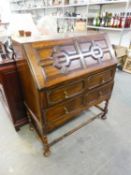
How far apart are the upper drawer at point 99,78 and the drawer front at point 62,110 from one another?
170mm

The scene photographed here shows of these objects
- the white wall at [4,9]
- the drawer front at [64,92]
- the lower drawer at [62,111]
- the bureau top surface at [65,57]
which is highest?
the white wall at [4,9]

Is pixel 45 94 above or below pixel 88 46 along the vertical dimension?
below

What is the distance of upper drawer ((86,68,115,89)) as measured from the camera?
1.30 m

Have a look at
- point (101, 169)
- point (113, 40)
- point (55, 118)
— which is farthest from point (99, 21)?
point (101, 169)

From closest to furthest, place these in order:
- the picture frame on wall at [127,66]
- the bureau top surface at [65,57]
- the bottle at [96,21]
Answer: the bureau top surface at [65,57]
the picture frame on wall at [127,66]
the bottle at [96,21]

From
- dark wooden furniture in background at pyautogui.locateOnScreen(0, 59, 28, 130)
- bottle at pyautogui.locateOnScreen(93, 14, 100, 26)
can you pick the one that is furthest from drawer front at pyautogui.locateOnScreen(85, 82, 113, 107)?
bottle at pyautogui.locateOnScreen(93, 14, 100, 26)

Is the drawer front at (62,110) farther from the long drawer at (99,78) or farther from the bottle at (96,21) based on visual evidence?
the bottle at (96,21)

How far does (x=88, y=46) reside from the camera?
1268mm

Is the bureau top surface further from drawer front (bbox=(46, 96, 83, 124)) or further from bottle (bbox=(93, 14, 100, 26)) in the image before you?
bottle (bbox=(93, 14, 100, 26))

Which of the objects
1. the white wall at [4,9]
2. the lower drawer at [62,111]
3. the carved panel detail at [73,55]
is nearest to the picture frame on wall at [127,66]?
the carved panel detail at [73,55]

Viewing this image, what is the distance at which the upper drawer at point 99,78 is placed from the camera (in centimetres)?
130

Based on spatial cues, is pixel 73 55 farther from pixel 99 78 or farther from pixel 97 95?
pixel 97 95

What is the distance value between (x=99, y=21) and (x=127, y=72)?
1.48m

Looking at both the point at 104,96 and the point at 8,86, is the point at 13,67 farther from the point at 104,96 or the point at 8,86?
the point at 104,96
